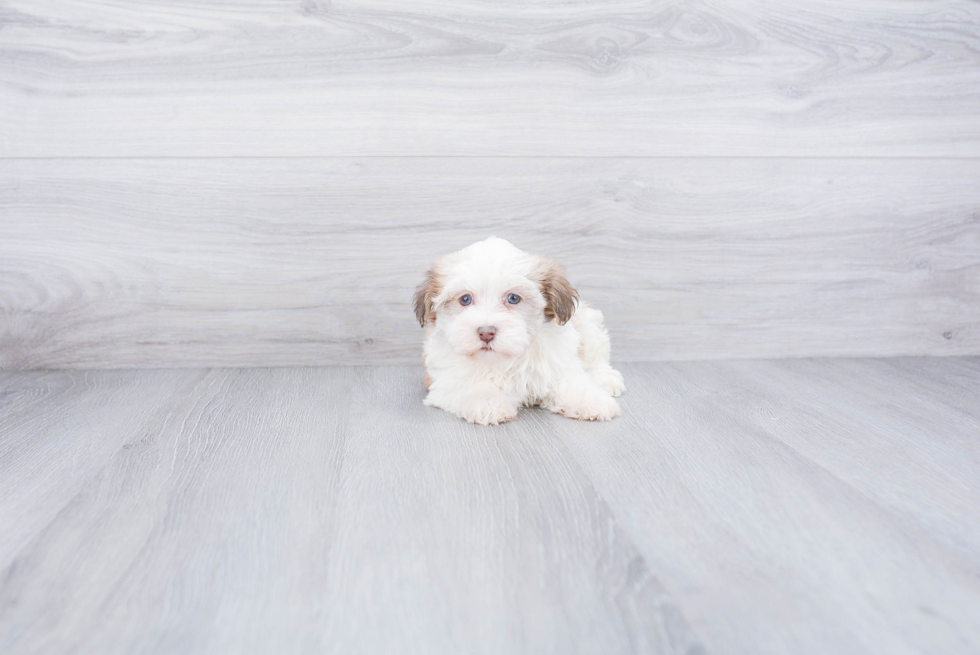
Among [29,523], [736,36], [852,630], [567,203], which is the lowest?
[29,523]

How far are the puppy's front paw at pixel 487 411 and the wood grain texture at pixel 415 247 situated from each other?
593 millimetres

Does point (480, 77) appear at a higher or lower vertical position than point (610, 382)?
higher

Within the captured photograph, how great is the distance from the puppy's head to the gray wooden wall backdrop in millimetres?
466

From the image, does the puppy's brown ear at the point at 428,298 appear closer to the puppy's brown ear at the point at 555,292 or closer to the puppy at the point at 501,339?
the puppy at the point at 501,339

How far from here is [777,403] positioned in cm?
170

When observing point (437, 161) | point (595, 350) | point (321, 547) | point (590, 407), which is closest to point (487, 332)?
point (590, 407)

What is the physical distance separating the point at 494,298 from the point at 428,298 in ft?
0.57

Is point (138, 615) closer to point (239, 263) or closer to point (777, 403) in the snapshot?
point (239, 263)

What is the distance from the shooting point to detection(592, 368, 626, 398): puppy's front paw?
→ 69.1 inches

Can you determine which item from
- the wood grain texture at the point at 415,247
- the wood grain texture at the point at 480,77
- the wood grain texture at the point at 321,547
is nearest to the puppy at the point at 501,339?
the wood grain texture at the point at 321,547

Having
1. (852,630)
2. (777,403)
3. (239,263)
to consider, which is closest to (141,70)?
(239,263)

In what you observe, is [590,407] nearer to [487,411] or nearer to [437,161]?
[487,411]

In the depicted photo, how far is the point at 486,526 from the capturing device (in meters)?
1.03

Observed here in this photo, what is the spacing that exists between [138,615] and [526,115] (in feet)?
5.34
